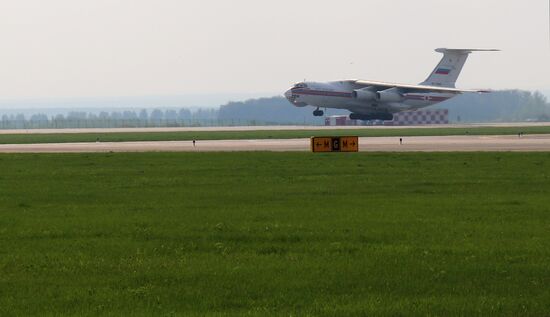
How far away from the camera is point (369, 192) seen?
85.3 ft

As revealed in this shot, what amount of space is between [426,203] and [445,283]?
937 cm

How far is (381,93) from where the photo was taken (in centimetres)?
11662

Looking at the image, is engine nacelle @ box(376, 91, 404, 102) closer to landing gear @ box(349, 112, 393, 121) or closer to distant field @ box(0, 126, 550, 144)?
landing gear @ box(349, 112, 393, 121)

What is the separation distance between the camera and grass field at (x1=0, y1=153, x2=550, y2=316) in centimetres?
1283

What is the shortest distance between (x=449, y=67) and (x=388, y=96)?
11.4m

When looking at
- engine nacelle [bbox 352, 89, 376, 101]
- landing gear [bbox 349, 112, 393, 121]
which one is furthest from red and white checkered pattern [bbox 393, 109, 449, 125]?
engine nacelle [bbox 352, 89, 376, 101]

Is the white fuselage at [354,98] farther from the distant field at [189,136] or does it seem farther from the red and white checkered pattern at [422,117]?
the distant field at [189,136]

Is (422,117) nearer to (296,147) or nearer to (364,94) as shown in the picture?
(364,94)

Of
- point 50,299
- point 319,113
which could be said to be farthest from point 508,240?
point 319,113

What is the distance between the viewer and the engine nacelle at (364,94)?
114 metres

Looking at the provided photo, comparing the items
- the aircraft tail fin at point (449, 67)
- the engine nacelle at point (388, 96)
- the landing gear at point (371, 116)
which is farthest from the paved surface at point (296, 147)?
the aircraft tail fin at point (449, 67)

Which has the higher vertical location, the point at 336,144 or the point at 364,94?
the point at 364,94

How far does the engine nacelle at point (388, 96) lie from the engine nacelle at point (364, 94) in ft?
2.64

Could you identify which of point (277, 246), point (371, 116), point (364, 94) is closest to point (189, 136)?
point (364, 94)
